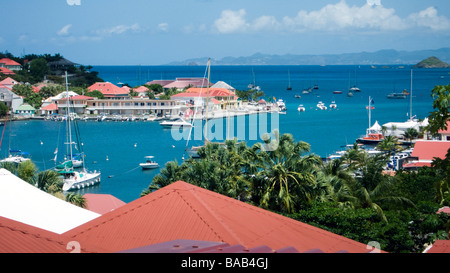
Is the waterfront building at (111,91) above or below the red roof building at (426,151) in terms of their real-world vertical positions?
above

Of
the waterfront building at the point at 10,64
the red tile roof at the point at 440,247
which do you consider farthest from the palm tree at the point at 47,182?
the waterfront building at the point at 10,64

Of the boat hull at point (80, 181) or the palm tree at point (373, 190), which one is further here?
the boat hull at point (80, 181)

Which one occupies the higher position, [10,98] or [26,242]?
[26,242]

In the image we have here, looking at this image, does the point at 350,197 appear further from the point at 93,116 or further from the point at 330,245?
the point at 93,116

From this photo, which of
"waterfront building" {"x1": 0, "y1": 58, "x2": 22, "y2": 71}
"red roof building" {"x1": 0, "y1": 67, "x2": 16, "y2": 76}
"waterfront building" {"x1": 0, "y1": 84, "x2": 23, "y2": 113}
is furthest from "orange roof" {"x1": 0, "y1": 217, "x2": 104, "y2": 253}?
"waterfront building" {"x1": 0, "y1": 58, "x2": 22, "y2": 71}

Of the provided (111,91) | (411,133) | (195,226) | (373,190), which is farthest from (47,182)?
(111,91)

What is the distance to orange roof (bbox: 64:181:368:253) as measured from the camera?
22.0ft

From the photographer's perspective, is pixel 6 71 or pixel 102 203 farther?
pixel 6 71

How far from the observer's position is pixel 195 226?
684cm

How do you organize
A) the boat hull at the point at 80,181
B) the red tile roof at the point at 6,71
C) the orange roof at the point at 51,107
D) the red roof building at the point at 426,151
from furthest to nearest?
the red tile roof at the point at 6,71 < the orange roof at the point at 51,107 < the boat hull at the point at 80,181 < the red roof building at the point at 426,151

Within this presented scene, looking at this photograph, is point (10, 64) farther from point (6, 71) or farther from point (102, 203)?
point (102, 203)

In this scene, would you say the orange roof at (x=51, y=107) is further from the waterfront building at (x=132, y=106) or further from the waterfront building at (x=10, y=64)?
the waterfront building at (x=10, y=64)

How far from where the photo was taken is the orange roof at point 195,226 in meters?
6.71

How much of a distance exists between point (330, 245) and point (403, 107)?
76805mm
